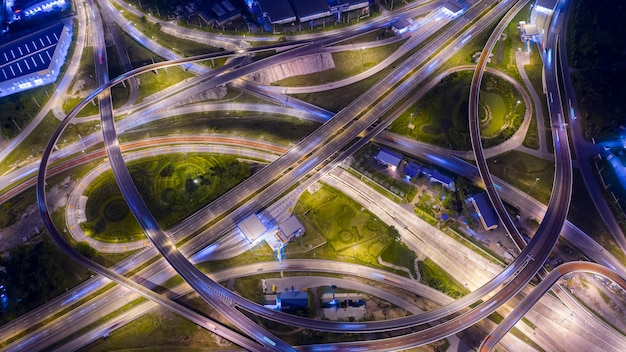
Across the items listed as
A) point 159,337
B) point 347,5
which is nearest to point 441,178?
point 159,337

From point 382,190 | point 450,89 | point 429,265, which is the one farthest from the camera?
point 450,89

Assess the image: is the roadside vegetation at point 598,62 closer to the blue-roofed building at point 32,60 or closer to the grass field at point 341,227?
the grass field at point 341,227

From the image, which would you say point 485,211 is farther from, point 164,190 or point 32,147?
point 32,147

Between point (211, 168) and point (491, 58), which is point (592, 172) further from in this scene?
point (211, 168)

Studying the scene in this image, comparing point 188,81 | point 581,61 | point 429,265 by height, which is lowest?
point 429,265

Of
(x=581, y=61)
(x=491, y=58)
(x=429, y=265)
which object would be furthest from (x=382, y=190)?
(x=581, y=61)

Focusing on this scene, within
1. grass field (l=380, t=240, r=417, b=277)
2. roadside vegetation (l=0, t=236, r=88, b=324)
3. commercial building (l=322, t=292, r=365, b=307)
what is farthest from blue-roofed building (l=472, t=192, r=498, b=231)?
roadside vegetation (l=0, t=236, r=88, b=324)
